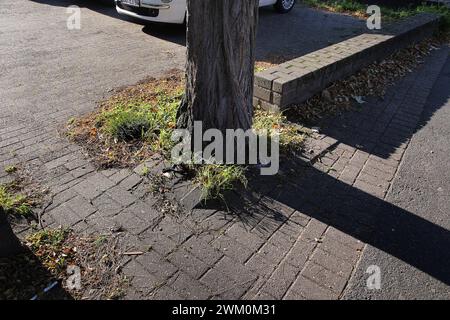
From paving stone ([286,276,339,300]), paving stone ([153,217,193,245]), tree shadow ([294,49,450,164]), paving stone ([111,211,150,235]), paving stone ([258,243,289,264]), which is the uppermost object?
tree shadow ([294,49,450,164])

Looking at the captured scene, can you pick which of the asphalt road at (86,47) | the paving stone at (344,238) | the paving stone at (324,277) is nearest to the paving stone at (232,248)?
the paving stone at (324,277)

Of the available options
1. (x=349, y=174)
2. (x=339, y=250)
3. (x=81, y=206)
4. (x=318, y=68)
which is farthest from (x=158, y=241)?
(x=318, y=68)

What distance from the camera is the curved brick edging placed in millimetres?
4160

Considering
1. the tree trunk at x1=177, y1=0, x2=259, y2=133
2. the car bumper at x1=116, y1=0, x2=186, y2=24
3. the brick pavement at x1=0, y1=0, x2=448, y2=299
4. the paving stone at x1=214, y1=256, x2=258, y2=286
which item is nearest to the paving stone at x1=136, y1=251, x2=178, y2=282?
the brick pavement at x1=0, y1=0, x2=448, y2=299

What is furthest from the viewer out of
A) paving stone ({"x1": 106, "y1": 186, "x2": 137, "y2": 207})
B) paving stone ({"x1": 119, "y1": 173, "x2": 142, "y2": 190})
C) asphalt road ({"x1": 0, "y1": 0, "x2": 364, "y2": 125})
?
asphalt road ({"x1": 0, "y1": 0, "x2": 364, "y2": 125})

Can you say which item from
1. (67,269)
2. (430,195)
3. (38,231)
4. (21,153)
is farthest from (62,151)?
(430,195)

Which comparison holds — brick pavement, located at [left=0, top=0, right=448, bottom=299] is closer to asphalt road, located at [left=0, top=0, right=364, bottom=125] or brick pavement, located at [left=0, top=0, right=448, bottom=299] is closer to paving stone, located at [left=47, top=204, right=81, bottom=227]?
paving stone, located at [left=47, top=204, right=81, bottom=227]

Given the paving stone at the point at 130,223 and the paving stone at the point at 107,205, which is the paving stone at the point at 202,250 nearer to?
the paving stone at the point at 130,223

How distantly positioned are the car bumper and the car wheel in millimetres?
3996

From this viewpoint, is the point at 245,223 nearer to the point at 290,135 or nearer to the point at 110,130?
the point at 290,135

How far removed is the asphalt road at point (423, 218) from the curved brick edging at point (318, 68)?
1312 mm

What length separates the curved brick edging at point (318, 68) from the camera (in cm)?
416

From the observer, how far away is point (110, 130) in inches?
145

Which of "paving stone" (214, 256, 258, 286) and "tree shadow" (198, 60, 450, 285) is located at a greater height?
"tree shadow" (198, 60, 450, 285)
